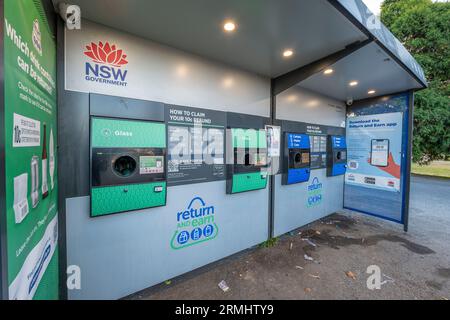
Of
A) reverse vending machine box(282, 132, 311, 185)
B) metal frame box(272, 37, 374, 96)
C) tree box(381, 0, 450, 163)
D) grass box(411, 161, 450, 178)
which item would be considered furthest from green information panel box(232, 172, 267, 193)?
grass box(411, 161, 450, 178)

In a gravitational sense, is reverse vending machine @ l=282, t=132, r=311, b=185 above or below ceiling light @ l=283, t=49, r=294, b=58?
below

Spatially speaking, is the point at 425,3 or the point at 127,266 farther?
the point at 425,3

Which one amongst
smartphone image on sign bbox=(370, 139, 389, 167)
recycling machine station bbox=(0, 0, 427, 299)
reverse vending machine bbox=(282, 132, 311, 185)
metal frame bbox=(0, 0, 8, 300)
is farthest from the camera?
smartphone image on sign bbox=(370, 139, 389, 167)

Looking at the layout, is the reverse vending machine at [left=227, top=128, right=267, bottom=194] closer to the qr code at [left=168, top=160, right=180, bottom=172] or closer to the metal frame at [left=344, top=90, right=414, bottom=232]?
the qr code at [left=168, top=160, right=180, bottom=172]

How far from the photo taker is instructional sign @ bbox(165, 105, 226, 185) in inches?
87.4

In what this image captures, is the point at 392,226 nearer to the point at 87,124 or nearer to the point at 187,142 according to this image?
the point at 187,142

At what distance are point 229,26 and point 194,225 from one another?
2.14 metres

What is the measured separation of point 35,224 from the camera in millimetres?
1108

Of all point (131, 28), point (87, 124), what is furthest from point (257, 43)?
point (87, 124)

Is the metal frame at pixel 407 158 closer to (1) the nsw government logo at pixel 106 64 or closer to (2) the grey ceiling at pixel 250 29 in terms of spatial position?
(2) the grey ceiling at pixel 250 29

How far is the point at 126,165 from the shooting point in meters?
1.97

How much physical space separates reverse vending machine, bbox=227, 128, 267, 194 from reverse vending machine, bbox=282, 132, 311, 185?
1.63ft
